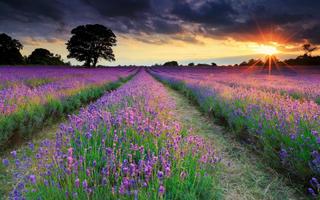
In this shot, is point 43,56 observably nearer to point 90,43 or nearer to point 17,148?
point 90,43

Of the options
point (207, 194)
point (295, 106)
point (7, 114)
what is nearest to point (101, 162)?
point (207, 194)

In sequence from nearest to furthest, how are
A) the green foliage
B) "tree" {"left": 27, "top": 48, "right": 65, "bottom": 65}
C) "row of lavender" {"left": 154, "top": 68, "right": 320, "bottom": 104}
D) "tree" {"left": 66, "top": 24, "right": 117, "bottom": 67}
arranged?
the green foliage → "row of lavender" {"left": 154, "top": 68, "right": 320, "bottom": 104} → "tree" {"left": 66, "top": 24, "right": 117, "bottom": 67} → "tree" {"left": 27, "top": 48, "right": 65, "bottom": 65}

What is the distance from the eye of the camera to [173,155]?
6.08 feet

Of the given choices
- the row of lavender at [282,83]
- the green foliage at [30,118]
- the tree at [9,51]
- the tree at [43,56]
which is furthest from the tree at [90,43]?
the green foliage at [30,118]

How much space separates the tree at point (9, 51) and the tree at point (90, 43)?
9.86 metres

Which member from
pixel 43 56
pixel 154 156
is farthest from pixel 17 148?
pixel 43 56

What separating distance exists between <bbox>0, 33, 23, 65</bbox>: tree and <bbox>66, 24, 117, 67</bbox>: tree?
9.86 m

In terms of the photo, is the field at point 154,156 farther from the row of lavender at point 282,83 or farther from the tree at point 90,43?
the tree at point 90,43

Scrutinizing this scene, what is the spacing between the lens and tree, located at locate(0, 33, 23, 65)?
3744 centimetres

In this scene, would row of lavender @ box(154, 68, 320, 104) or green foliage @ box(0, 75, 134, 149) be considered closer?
green foliage @ box(0, 75, 134, 149)

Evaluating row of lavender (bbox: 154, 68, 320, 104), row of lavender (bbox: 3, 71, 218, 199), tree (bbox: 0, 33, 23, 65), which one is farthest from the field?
tree (bbox: 0, 33, 23, 65)

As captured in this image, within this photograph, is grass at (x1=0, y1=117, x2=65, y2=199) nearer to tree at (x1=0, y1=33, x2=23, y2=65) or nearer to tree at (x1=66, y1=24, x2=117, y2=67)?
tree at (x1=66, y1=24, x2=117, y2=67)

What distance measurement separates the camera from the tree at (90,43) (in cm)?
3622

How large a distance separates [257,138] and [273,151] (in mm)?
594
